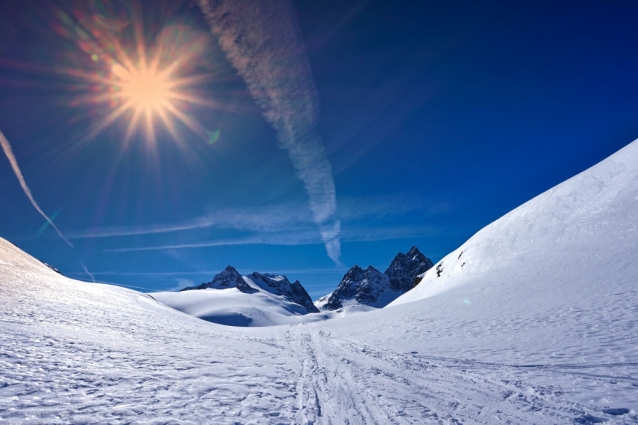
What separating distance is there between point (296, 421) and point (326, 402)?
1.34 metres

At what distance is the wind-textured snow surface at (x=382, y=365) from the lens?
589cm

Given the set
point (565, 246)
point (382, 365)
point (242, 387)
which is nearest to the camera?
point (242, 387)

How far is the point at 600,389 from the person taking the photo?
22.2 feet

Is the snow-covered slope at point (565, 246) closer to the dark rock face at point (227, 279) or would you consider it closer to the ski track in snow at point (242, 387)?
the ski track in snow at point (242, 387)

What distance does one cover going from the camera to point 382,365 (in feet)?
34.4

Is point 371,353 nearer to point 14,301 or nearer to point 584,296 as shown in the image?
point 584,296

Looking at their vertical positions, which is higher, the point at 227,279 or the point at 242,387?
the point at 227,279

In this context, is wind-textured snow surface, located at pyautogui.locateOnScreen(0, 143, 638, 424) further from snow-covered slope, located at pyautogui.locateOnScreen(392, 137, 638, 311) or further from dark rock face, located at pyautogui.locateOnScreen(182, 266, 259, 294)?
dark rock face, located at pyautogui.locateOnScreen(182, 266, 259, 294)

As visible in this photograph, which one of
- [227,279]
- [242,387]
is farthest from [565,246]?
[227,279]

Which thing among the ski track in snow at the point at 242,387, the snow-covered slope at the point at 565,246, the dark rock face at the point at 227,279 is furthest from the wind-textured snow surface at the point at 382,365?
the dark rock face at the point at 227,279

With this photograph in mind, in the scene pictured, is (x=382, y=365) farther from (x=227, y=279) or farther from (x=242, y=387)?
(x=227, y=279)

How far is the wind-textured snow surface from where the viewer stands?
19.3 feet

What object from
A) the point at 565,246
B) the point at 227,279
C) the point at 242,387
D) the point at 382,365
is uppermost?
the point at 227,279

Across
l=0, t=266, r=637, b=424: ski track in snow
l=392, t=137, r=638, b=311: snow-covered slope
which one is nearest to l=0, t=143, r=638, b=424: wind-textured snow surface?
l=0, t=266, r=637, b=424: ski track in snow
